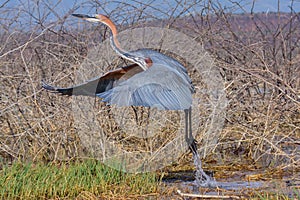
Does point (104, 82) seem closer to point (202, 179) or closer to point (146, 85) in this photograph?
point (146, 85)

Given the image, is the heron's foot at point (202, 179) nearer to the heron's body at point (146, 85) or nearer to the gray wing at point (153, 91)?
the heron's body at point (146, 85)

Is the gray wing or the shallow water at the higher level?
the gray wing

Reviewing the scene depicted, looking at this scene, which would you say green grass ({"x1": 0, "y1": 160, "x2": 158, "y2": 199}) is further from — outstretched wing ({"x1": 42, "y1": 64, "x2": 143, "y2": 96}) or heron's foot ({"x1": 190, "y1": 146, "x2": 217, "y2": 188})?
outstretched wing ({"x1": 42, "y1": 64, "x2": 143, "y2": 96})

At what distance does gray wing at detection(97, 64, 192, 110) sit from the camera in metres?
4.00

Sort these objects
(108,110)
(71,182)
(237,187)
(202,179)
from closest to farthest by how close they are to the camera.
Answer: (71,182), (237,187), (202,179), (108,110)

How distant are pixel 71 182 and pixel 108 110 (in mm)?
1975

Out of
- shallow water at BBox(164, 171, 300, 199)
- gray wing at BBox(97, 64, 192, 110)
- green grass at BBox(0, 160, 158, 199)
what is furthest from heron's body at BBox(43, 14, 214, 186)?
green grass at BBox(0, 160, 158, 199)

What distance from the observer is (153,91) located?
13.5 ft

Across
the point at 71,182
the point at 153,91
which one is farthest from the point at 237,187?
the point at 71,182

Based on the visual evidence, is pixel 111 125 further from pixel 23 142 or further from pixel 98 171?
pixel 98 171

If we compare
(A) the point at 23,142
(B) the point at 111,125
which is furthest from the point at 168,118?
(A) the point at 23,142

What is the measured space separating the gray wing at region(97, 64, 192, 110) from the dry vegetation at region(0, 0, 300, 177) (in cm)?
150

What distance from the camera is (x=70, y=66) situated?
6086 mm

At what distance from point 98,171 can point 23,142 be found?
1776 millimetres
